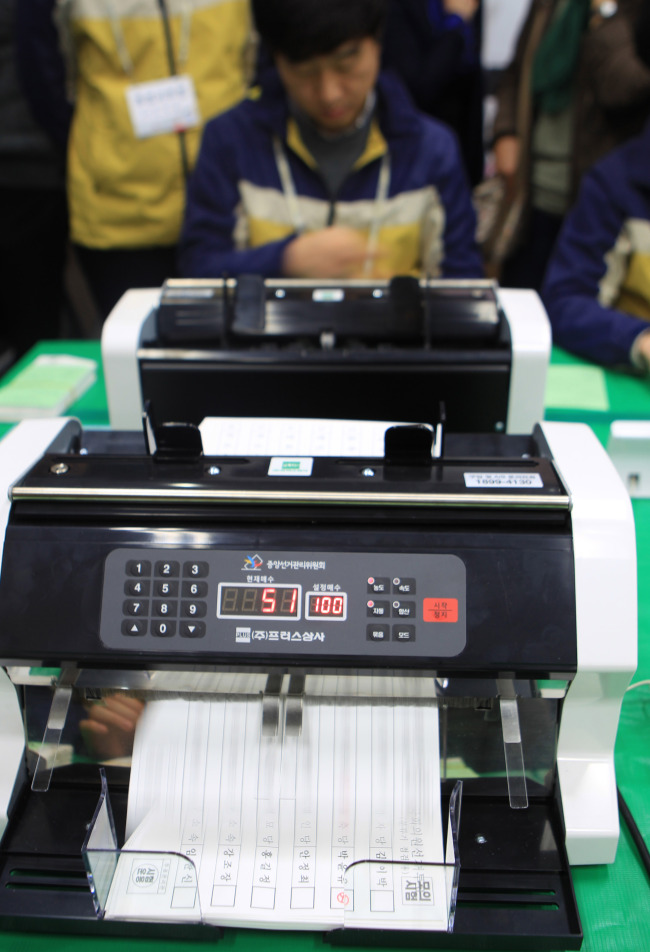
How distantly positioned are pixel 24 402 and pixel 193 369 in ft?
1.69

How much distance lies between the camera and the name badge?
1.96 meters

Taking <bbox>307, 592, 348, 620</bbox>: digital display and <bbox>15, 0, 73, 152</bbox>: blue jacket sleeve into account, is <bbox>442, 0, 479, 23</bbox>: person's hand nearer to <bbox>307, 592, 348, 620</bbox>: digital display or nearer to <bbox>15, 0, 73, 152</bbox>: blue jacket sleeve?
<bbox>15, 0, 73, 152</bbox>: blue jacket sleeve

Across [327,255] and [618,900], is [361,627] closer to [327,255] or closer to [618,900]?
[618,900]

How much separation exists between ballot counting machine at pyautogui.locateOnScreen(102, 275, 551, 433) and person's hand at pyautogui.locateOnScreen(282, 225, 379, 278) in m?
0.34

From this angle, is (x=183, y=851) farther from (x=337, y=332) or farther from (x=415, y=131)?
(x=415, y=131)

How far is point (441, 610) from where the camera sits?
642mm

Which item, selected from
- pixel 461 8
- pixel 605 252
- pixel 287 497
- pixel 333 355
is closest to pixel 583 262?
pixel 605 252

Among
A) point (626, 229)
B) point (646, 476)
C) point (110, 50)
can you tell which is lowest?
point (646, 476)

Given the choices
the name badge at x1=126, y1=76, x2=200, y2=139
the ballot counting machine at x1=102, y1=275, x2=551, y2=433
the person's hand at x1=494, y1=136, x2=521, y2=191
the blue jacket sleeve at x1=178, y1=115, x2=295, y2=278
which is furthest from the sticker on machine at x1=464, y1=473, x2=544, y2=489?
the person's hand at x1=494, y1=136, x2=521, y2=191

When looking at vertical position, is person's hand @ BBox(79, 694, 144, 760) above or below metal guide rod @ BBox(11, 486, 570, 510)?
below

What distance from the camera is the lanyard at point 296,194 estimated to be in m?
1.66

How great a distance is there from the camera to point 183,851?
0.65m

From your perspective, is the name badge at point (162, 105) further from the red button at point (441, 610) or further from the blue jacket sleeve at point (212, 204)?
the red button at point (441, 610)

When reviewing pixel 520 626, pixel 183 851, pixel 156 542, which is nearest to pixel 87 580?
pixel 156 542
